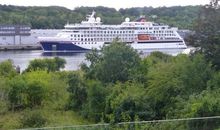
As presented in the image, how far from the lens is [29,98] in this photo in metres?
14.4

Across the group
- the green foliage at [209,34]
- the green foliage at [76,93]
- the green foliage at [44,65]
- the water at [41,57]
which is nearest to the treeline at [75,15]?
the water at [41,57]

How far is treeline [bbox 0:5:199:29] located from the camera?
200 ft

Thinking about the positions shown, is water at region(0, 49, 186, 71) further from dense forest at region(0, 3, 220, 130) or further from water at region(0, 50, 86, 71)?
dense forest at region(0, 3, 220, 130)

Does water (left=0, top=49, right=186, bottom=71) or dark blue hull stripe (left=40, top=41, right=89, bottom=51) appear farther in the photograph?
dark blue hull stripe (left=40, top=41, right=89, bottom=51)

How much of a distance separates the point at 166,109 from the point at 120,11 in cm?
6530

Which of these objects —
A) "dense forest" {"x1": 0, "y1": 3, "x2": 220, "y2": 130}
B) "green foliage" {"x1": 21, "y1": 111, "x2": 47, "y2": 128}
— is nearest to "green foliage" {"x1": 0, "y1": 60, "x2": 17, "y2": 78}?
"dense forest" {"x1": 0, "y1": 3, "x2": 220, "y2": 130}

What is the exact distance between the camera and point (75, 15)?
63750mm

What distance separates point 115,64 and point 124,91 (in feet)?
11.6

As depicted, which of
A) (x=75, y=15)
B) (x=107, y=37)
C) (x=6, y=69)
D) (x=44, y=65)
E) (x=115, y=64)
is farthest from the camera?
(x=75, y=15)

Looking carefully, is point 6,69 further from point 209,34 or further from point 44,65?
point 209,34

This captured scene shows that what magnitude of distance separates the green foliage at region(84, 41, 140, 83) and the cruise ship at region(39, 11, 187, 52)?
1107 inches

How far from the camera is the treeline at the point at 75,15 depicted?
200 feet

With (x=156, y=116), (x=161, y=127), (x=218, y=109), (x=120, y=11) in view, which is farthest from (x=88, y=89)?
(x=120, y=11)

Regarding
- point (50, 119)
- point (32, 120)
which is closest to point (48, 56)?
point (50, 119)
